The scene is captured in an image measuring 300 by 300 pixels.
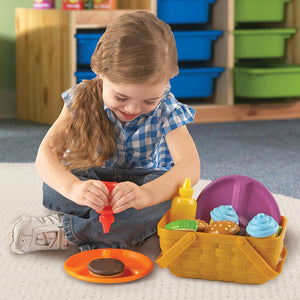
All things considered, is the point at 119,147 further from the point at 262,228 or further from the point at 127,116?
the point at 262,228

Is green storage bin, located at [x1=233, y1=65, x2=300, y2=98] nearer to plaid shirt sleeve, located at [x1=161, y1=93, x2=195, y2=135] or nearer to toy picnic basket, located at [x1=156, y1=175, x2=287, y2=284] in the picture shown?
plaid shirt sleeve, located at [x1=161, y1=93, x2=195, y2=135]

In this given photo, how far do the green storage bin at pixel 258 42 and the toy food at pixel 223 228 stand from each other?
156 centimetres

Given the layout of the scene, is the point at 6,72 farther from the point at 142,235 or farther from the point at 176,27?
the point at 142,235

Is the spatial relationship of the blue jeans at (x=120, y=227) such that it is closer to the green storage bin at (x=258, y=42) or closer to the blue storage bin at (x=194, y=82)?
the blue storage bin at (x=194, y=82)

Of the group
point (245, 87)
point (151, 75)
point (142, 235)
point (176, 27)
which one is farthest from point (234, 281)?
point (176, 27)

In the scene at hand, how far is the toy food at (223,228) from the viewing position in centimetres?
85

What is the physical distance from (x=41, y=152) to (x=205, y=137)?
44.9 inches

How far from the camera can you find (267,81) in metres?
2.26

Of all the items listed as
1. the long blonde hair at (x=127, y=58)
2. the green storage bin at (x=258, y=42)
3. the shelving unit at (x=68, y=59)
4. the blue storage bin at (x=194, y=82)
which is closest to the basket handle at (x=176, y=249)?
the long blonde hair at (x=127, y=58)

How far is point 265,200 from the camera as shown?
0.94 m

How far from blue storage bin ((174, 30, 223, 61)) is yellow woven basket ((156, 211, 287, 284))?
1502 millimetres

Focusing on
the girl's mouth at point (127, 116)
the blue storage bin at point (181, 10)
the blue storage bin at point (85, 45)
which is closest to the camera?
the girl's mouth at point (127, 116)

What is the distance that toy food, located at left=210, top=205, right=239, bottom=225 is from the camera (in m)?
0.91

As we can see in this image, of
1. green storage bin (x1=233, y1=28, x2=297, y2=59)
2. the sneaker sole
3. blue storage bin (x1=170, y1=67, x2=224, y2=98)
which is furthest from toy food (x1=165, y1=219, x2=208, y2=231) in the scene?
green storage bin (x1=233, y1=28, x2=297, y2=59)
